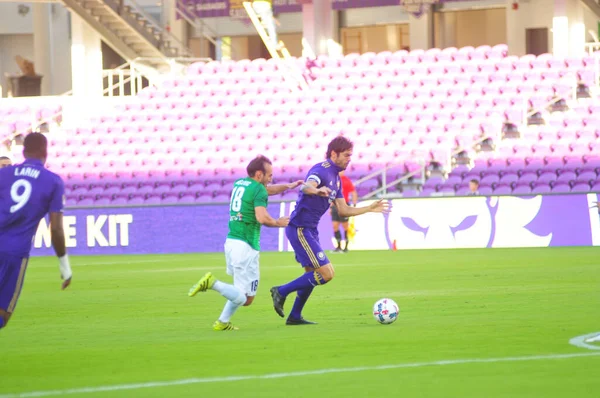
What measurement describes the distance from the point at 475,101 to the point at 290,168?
578 cm

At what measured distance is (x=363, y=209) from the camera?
12641 mm

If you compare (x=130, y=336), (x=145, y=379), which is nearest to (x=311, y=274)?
(x=130, y=336)

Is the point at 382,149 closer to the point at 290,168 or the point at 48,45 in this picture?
the point at 290,168

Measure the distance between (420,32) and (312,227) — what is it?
103 feet

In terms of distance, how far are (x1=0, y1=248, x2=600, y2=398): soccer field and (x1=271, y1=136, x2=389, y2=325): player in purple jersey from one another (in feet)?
1.19

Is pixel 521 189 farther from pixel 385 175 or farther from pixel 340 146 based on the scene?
pixel 340 146

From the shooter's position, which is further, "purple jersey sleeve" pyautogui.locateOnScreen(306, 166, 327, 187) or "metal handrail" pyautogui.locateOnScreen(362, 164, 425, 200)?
"metal handrail" pyautogui.locateOnScreen(362, 164, 425, 200)

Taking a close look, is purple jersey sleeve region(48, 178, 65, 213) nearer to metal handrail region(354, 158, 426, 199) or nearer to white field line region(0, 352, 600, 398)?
white field line region(0, 352, 600, 398)

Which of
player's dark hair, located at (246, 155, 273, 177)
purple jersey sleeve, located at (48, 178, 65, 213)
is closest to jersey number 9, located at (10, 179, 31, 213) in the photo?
purple jersey sleeve, located at (48, 178, 65, 213)

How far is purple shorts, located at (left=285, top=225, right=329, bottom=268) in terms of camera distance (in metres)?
12.5

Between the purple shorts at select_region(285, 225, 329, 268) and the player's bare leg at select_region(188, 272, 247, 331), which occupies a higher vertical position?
the purple shorts at select_region(285, 225, 329, 268)

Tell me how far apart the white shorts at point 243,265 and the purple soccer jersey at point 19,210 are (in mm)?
3017

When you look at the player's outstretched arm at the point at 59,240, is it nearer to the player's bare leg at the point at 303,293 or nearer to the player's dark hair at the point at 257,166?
the player's dark hair at the point at 257,166

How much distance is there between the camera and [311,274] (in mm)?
12531
